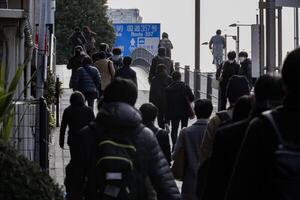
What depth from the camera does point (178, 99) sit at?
19828mm

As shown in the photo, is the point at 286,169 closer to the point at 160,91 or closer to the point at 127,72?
A: the point at 160,91

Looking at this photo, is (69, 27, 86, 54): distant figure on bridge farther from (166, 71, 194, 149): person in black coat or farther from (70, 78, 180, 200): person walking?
(70, 78, 180, 200): person walking

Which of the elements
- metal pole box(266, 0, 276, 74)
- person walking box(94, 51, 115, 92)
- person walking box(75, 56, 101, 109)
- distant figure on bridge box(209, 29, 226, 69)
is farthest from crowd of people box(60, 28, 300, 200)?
distant figure on bridge box(209, 29, 226, 69)

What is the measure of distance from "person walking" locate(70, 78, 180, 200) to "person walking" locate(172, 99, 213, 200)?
2.88 metres

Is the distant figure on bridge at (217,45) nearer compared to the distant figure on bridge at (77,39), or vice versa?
the distant figure on bridge at (77,39)

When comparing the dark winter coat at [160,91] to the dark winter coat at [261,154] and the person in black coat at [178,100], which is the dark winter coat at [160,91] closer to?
the person in black coat at [178,100]

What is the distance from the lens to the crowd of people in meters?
4.71

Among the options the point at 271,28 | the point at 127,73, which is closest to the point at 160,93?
the point at 127,73

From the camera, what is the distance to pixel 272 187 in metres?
4.74

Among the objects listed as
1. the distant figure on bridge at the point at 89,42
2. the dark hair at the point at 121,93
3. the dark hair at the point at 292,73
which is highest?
the distant figure on bridge at the point at 89,42

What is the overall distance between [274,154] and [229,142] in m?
1.53

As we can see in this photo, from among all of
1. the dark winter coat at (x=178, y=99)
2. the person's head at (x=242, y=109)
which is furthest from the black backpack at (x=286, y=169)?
the dark winter coat at (x=178, y=99)

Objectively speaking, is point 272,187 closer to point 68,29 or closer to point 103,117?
point 103,117

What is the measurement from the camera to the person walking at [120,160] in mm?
7453
